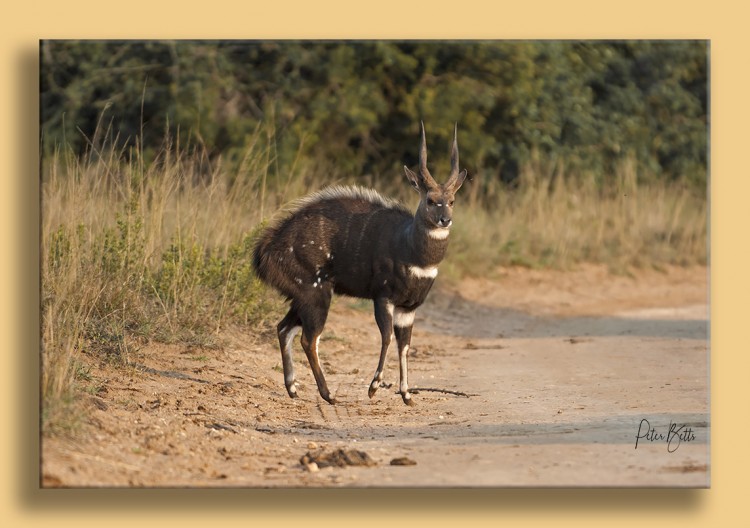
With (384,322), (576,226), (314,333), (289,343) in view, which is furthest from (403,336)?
(576,226)

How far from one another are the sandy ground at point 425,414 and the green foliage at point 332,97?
5471 mm

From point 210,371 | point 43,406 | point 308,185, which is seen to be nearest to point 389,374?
point 210,371

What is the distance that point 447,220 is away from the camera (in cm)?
928

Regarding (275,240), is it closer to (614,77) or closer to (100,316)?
(100,316)

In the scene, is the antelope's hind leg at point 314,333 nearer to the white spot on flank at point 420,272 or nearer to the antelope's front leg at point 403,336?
the antelope's front leg at point 403,336

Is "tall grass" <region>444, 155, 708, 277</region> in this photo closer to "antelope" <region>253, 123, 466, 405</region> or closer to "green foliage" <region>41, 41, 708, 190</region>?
"green foliage" <region>41, 41, 708, 190</region>

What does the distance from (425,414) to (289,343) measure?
131 cm

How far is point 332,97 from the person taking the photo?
19.3m

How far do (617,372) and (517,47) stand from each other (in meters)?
9.84

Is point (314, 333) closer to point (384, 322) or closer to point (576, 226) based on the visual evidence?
point (384, 322)

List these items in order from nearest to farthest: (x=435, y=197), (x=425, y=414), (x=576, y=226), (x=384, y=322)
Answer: (x=425, y=414), (x=435, y=197), (x=384, y=322), (x=576, y=226)

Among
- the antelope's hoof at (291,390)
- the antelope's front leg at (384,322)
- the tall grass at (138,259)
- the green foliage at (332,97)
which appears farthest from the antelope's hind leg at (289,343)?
the green foliage at (332,97)
